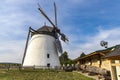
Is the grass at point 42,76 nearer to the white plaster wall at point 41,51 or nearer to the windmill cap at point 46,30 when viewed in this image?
the white plaster wall at point 41,51

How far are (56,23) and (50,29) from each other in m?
3.71

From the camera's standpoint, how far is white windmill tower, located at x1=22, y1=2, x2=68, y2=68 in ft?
133

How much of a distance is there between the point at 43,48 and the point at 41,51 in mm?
855

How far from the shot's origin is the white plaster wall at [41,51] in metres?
40.4

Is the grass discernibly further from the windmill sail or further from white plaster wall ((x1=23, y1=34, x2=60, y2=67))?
the windmill sail

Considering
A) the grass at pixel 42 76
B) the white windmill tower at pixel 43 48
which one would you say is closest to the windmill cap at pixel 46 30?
the white windmill tower at pixel 43 48

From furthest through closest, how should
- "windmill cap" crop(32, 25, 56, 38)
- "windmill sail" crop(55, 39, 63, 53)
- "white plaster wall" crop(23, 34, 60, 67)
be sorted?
"windmill sail" crop(55, 39, 63, 53) < "windmill cap" crop(32, 25, 56, 38) < "white plaster wall" crop(23, 34, 60, 67)

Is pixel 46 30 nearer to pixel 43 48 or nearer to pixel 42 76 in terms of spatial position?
pixel 43 48

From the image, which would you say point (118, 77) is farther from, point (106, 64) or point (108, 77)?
point (106, 64)

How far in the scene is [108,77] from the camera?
2519 cm

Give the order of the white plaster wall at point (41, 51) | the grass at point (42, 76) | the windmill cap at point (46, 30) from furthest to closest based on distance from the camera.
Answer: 1. the windmill cap at point (46, 30)
2. the white plaster wall at point (41, 51)
3. the grass at point (42, 76)

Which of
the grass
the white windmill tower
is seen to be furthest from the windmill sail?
the grass

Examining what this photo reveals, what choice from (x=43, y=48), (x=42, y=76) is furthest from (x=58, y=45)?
(x=42, y=76)

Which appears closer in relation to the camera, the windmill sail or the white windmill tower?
the white windmill tower
